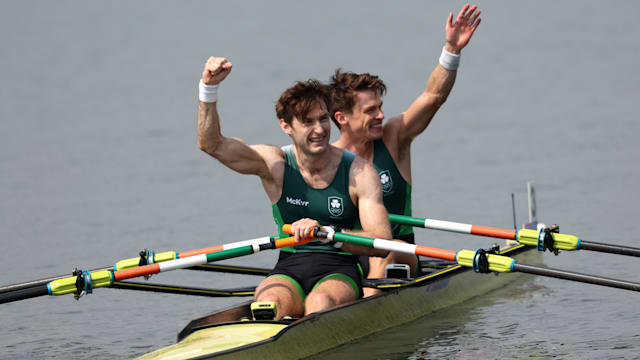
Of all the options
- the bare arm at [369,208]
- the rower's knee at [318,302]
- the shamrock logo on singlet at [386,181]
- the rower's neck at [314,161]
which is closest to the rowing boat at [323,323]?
the rower's knee at [318,302]

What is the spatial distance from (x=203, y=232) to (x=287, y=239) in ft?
21.9

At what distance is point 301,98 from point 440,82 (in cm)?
208

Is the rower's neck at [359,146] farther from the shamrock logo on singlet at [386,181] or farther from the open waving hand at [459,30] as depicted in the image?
the open waving hand at [459,30]

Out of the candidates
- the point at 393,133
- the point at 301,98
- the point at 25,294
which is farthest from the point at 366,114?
the point at 25,294

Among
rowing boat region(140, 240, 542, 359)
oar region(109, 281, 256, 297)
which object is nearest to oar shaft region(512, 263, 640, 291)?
rowing boat region(140, 240, 542, 359)

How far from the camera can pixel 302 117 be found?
867 cm

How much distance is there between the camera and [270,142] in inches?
826

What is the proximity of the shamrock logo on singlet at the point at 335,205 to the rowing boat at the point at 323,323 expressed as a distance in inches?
30.4

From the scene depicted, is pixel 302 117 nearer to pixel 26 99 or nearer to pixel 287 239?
pixel 287 239

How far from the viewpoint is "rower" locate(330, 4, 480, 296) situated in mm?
10164

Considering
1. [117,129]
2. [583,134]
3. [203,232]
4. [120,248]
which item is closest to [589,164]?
[583,134]

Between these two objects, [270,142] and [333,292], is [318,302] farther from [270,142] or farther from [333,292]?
[270,142]

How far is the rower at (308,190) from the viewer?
862cm

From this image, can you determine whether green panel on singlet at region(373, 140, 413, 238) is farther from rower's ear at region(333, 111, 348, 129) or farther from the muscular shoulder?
rower's ear at region(333, 111, 348, 129)
